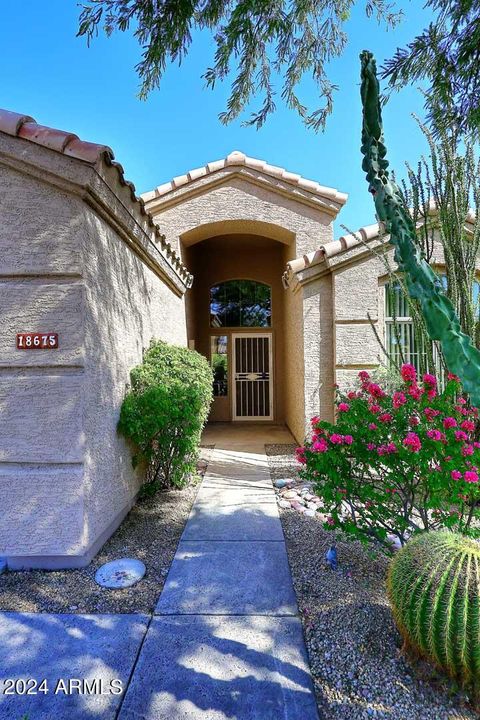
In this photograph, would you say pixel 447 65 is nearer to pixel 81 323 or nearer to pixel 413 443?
pixel 413 443

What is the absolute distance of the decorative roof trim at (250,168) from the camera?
8.68 m

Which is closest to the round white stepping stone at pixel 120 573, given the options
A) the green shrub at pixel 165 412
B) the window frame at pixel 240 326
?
the green shrub at pixel 165 412

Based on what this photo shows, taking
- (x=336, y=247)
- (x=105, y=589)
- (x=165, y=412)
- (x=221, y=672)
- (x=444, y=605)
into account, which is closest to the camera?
(x=444, y=605)

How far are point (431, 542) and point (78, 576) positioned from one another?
9.80 feet

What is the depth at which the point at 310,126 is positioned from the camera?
5156mm

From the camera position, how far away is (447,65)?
152 inches

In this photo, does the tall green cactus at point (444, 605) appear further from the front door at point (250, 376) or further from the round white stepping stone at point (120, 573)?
the front door at point (250, 376)

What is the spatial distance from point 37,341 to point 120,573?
2276 millimetres

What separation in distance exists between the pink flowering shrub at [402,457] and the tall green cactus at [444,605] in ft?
2.25

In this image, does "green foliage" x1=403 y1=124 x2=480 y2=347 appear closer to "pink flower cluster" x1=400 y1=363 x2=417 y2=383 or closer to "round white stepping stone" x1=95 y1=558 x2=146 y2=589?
"pink flower cluster" x1=400 y1=363 x2=417 y2=383

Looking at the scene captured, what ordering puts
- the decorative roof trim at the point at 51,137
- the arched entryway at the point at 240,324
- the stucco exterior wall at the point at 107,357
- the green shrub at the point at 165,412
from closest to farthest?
1. the decorative roof trim at the point at 51,137
2. the stucco exterior wall at the point at 107,357
3. the green shrub at the point at 165,412
4. the arched entryway at the point at 240,324

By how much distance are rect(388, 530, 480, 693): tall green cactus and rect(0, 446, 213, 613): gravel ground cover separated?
1939mm

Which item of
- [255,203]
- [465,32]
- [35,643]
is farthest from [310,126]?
[35,643]

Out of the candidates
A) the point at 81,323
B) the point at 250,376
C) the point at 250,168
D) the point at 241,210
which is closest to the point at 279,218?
the point at 241,210
